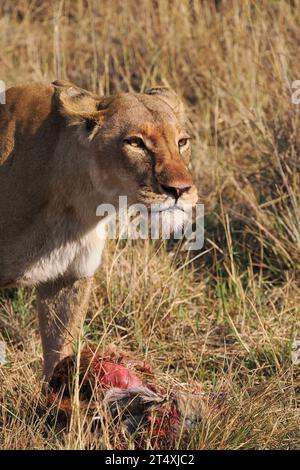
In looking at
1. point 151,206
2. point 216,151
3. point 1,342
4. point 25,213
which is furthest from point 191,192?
point 216,151

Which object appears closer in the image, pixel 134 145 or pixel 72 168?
pixel 134 145

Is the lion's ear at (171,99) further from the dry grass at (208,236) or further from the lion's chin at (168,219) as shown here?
the dry grass at (208,236)

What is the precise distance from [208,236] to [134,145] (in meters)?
1.95

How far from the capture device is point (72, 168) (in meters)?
3.83

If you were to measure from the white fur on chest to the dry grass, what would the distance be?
370 millimetres

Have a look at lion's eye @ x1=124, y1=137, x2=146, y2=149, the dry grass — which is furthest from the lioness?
the dry grass

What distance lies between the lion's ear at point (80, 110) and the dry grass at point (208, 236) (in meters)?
0.93

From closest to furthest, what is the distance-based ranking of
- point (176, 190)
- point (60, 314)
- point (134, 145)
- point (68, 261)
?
point (176, 190)
point (134, 145)
point (68, 261)
point (60, 314)

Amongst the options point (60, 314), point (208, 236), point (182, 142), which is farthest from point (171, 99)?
point (208, 236)

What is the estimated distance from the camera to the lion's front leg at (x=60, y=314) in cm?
413

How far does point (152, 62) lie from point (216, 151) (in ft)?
3.77

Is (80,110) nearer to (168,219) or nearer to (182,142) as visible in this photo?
(182,142)

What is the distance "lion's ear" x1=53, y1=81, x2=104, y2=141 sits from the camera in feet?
12.4

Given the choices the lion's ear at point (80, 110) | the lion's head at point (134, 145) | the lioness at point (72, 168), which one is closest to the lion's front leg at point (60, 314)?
the lioness at point (72, 168)
